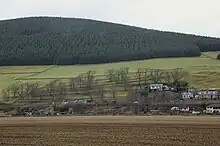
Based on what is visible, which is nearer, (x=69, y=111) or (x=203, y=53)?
(x=69, y=111)

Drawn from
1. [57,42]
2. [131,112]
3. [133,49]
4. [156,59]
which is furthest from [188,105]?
[57,42]

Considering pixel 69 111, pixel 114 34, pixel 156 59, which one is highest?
pixel 114 34

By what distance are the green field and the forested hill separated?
7232 mm

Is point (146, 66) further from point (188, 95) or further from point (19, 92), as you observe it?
point (188, 95)

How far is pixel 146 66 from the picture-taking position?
131 meters

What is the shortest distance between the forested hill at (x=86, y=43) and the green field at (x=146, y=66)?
7.23 metres

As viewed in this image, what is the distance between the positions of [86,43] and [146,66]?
38.0 metres

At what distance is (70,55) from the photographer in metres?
151

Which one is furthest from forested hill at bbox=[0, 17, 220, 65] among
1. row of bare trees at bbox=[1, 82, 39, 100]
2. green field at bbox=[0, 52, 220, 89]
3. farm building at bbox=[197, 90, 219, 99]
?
farm building at bbox=[197, 90, 219, 99]

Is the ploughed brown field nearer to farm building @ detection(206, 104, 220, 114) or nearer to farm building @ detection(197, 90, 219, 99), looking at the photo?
farm building @ detection(206, 104, 220, 114)

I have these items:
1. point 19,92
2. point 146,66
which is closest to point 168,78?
point 146,66

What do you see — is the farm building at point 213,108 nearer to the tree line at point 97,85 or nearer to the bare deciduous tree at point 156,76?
the tree line at point 97,85

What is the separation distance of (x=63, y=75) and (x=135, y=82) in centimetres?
2753

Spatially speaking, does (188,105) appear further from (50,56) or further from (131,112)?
(50,56)
